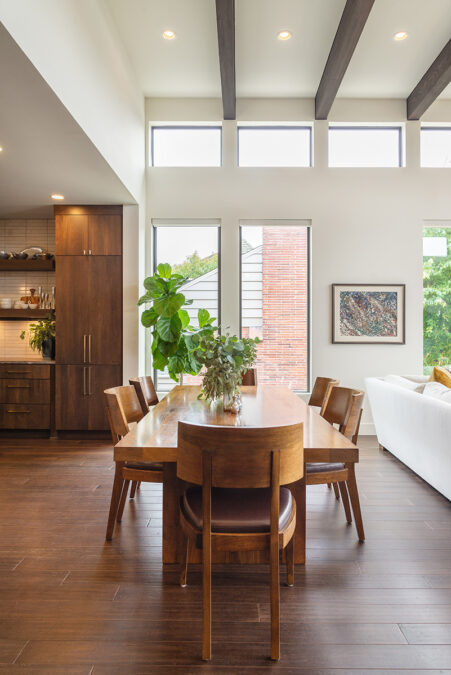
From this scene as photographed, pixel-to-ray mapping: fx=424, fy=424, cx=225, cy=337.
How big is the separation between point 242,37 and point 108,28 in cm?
128

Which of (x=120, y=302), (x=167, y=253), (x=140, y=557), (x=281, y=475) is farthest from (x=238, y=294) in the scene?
(x=281, y=475)

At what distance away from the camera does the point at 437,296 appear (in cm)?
534

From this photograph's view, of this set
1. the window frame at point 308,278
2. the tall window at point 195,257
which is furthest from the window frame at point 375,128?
the tall window at point 195,257

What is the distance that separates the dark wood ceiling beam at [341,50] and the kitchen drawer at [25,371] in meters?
4.37

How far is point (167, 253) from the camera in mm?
5309

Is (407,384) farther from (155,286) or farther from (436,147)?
(436,147)

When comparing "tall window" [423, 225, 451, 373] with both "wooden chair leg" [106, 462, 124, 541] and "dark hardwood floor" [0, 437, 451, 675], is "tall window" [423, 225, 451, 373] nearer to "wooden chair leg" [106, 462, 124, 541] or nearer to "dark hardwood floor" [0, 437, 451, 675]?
"dark hardwood floor" [0, 437, 451, 675]

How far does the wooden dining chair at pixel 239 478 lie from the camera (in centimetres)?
150

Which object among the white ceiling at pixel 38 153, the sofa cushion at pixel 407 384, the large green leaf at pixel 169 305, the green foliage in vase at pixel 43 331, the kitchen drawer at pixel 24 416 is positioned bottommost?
the kitchen drawer at pixel 24 416

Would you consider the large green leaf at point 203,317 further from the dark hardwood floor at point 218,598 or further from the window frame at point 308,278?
the dark hardwood floor at point 218,598

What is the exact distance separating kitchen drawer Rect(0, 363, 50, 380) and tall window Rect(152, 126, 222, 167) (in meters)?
2.82

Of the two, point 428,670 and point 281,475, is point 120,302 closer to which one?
point 281,475

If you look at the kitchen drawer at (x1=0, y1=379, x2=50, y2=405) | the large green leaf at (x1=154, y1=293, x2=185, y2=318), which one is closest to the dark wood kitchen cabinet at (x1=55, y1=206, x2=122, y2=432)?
the kitchen drawer at (x1=0, y1=379, x2=50, y2=405)

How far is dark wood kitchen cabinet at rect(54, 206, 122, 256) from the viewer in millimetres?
4816
